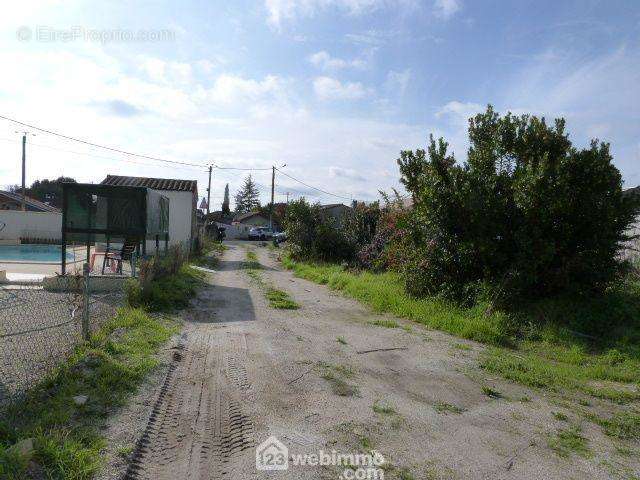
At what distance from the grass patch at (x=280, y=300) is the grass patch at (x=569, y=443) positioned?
7.08 meters

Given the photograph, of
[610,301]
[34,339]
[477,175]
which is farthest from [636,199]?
[34,339]

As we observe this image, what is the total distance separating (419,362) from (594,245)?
467 centimetres

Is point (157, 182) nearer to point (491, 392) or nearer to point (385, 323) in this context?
point (385, 323)

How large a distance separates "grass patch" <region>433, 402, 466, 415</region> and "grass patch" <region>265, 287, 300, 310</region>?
6.13 metres

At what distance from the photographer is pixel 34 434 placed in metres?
3.68

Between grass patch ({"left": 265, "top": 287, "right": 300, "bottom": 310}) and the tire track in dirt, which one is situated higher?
the tire track in dirt

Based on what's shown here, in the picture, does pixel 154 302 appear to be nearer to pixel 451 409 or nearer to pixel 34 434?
pixel 34 434

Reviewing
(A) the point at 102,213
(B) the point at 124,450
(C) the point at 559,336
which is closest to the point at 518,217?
(C) the point at 559,336

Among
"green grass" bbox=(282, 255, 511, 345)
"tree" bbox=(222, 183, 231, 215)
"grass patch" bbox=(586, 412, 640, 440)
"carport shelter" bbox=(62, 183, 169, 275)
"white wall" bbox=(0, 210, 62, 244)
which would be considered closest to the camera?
"grass patch" bbox=(586, 412, 640, 440)

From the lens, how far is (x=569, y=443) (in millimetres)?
4223

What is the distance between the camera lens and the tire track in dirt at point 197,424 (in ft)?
11.6

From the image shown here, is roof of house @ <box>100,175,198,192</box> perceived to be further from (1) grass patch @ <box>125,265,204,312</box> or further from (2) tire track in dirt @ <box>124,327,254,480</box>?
(2) tire track in dirt @ <box>124,327,254,480</box>

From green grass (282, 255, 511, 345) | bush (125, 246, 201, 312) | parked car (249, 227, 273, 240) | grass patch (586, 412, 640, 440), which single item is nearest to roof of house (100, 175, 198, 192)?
green grass (282, 255, 511, 345)

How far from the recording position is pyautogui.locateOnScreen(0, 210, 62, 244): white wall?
1078 inches
